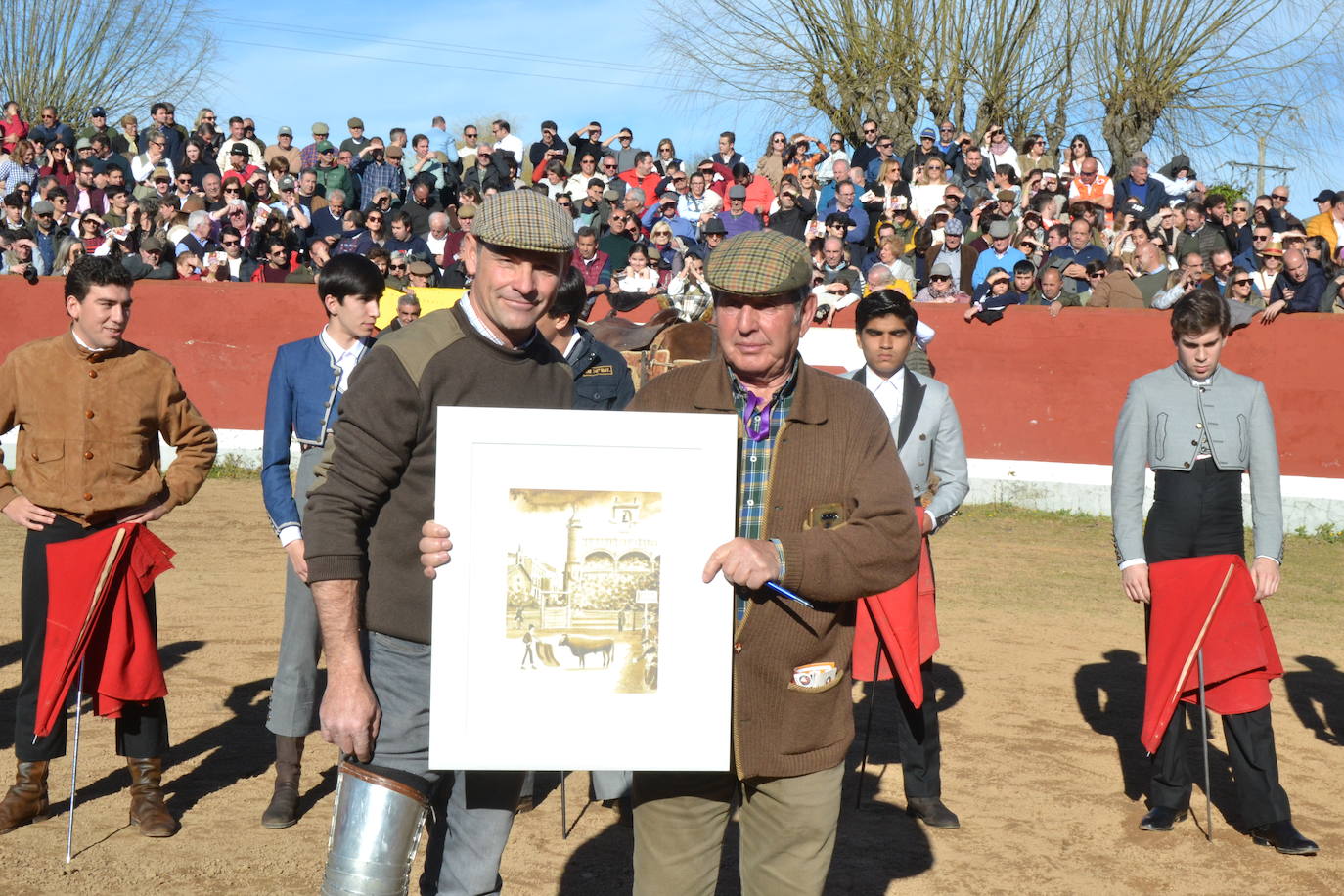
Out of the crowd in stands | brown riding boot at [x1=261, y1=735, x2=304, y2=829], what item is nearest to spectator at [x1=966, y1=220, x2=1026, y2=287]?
the crowd in stands

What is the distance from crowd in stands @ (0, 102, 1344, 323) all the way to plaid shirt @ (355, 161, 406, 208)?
0.03m

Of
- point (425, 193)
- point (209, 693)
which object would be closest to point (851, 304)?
point (425, 193)

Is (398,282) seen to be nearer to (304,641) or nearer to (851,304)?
(851,304)

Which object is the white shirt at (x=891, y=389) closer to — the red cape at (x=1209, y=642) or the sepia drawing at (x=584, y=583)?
the red cape at (x=1209, y=642)

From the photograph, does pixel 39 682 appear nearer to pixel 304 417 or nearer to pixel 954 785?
pixel 304 417

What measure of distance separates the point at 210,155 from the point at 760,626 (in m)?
17.7

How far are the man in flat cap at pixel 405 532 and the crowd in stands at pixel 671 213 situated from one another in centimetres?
782

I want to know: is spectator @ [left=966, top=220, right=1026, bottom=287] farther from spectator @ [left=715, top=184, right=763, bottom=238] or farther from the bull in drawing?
the bull in drawing

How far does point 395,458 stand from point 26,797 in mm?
2966

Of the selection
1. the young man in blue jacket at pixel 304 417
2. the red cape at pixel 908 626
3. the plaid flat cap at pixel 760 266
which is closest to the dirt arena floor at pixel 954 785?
the young man in blue jacket at pixel 304 417

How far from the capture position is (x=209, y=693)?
21.9ft

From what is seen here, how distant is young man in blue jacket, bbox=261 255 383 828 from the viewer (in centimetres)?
488

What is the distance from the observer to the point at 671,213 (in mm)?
16656

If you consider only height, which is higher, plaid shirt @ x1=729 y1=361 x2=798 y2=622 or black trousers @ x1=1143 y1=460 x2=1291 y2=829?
plaid shirt @ x1=729 y1=361 x2=798 y2=622
